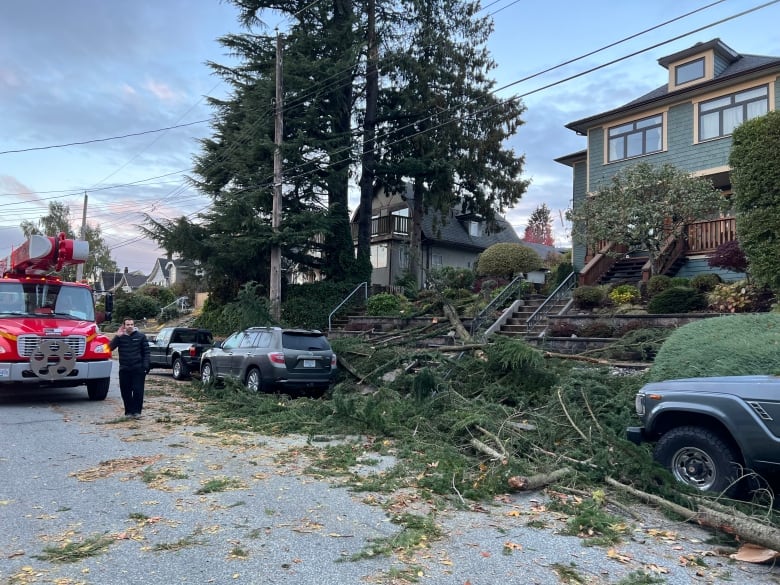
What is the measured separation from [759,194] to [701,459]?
904cm

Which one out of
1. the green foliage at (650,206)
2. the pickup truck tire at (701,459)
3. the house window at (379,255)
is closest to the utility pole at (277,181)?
the green foliage at (650,206)

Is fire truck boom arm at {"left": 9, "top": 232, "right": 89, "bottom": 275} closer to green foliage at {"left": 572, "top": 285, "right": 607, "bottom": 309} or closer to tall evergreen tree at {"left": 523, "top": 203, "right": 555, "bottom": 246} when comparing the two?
green foliage at {"left": 572, "top": 285, "right": 607, "bottom": 309}

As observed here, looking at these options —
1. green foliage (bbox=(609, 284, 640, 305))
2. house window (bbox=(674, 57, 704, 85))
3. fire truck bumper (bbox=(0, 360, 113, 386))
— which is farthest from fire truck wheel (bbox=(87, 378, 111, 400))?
house window (bbox=(674, 57, 704, 85))

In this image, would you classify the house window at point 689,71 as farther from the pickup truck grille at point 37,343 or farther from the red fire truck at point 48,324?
the pickup truck grille at point 37,343

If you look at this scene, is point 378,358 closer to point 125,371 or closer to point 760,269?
point 125,371

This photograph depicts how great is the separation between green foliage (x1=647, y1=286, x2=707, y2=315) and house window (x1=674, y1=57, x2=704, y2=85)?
1054 centimetres

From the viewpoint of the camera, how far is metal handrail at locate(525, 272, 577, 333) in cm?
1655

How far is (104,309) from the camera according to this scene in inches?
527

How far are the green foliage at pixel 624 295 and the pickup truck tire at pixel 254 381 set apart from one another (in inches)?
385

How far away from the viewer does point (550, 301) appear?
58.8 feet

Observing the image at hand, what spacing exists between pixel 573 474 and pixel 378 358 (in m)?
7.12

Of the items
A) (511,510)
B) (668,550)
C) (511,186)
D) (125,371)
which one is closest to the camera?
(668,550)

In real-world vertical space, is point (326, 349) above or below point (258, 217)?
below

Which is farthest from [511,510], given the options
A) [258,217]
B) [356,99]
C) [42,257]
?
[356,99]
